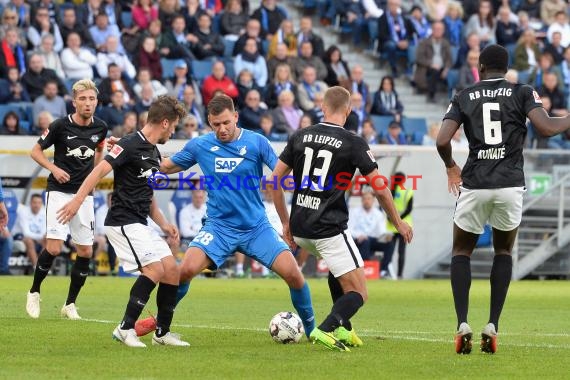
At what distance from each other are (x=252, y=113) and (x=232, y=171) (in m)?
14.8

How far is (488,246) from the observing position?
25.6 meters

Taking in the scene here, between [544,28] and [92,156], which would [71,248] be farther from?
[544,28]

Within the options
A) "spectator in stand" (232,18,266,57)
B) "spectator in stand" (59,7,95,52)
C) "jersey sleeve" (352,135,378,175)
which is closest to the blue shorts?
"jersey sleeve" (352,135,378,175)

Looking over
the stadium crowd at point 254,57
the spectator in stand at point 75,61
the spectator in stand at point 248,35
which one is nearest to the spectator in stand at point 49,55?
the stadium crowd at point 254,57

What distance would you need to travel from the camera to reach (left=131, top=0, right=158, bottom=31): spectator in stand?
27375mm

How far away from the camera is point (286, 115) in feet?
86.8

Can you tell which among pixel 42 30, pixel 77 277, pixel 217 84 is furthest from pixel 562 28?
pixel 77 277

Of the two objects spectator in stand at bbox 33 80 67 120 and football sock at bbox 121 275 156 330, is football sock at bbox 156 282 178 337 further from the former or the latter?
spectator in stand at bbox 33 80 67 120

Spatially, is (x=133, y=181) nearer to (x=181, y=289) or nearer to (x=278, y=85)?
(x=181, y=289)

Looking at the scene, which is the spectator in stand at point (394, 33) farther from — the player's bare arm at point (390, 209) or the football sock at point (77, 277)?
the player's bare arm at point (390, 209)

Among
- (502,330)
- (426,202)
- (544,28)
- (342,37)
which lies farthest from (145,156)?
(544,28)

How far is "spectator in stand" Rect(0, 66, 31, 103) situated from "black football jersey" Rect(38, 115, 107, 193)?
10293mm

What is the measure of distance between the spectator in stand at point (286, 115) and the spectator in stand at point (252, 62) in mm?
1116

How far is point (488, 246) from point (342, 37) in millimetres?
8394
